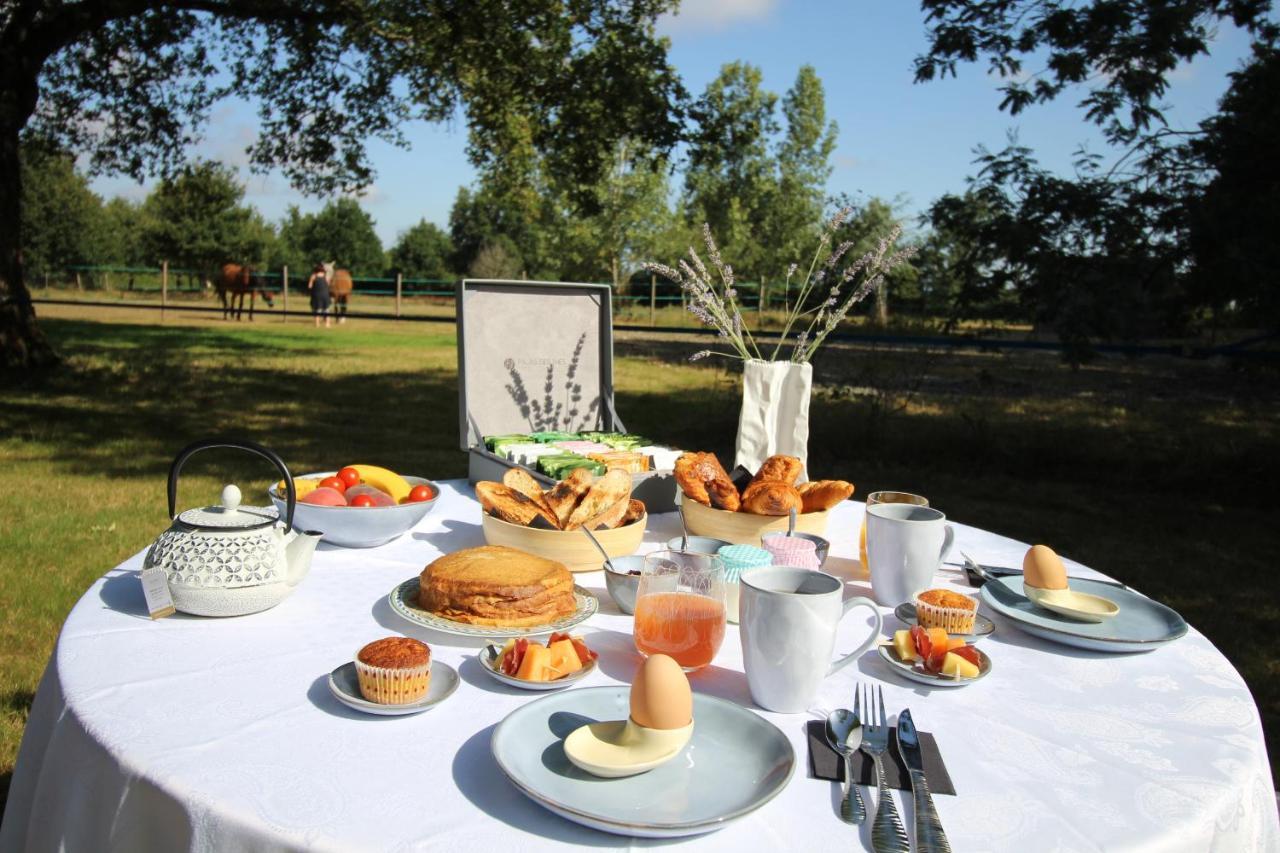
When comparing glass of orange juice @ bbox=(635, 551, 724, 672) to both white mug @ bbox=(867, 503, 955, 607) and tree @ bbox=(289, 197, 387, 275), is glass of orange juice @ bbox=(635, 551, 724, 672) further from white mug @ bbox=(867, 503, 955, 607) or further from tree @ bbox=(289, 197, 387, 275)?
tree @ bbox=(289, 197, 387, 275)

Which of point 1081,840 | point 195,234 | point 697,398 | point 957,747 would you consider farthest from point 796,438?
point 195,234

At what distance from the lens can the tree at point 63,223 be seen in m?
49.9

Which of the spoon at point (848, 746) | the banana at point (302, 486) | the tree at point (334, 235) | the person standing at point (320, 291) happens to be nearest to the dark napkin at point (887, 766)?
the spoon at point (848, 746)

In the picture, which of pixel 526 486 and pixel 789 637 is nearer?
pixel 789 637

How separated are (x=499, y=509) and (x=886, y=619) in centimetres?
90

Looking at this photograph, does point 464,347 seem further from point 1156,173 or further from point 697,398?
point 697,398

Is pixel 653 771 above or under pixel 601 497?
under

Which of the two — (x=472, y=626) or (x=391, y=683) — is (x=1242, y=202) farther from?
(x=391, y=683)

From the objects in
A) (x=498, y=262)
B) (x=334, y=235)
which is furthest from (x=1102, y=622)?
(x=334, y=235)

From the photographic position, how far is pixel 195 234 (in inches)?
2197

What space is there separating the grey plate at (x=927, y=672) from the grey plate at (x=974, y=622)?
0.30ft

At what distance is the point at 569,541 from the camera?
213 cm

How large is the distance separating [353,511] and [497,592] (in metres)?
0.67

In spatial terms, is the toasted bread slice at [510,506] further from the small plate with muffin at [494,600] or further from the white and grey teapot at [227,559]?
the white and grey teapot at [227,559]
